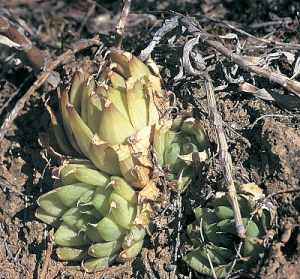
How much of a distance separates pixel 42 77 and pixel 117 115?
648mm

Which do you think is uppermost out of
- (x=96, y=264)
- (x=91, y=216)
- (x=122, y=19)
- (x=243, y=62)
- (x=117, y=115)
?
(x=122, y=19)

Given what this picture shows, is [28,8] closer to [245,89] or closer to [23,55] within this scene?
[23,55]

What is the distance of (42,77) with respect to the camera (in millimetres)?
2756

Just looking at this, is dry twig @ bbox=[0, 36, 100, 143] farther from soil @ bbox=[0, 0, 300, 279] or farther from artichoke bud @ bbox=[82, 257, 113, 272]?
artichoke bud @ bbox=[82, 257, 113, 272]

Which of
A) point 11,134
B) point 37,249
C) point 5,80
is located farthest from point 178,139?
point 5,80

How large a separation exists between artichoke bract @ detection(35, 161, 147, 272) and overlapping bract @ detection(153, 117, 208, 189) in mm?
183

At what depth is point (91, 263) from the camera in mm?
2283

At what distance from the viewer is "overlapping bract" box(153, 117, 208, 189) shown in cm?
230

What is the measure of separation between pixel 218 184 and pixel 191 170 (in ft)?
0.42

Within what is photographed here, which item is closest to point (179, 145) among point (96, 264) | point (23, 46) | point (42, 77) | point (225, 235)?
point (225, 235)

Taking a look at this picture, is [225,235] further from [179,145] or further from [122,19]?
[122,19]

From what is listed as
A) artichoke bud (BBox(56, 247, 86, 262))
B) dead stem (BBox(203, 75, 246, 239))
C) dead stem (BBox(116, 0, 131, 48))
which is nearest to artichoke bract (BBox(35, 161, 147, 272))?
artichoke bud (BBox(56, 247, 86, 262))

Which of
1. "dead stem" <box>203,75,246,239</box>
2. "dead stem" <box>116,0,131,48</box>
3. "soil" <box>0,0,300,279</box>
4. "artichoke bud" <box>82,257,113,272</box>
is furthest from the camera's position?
"dead stem" <box>116,0,131,48</box>

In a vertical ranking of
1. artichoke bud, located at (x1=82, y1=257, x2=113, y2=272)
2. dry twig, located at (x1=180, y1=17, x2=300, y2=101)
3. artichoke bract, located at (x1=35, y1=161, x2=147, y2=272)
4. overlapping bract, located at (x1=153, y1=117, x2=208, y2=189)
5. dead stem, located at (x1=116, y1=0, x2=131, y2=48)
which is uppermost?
dead stem, located at (x1=116, y1=0, x2=131, y2=48)
